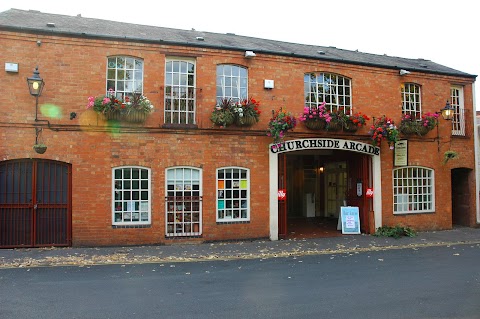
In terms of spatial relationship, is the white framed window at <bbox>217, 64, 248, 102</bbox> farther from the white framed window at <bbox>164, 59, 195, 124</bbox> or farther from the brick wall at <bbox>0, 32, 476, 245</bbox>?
the white framed window at <bbox>164, 59, 195, 124</bbox>

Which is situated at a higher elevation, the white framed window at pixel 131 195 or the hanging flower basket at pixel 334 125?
the hanging flower basket at pixel 334 125

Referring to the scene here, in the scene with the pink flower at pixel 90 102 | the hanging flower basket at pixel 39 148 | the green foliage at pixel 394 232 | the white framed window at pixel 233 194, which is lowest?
the green foliage at pixel 394 232

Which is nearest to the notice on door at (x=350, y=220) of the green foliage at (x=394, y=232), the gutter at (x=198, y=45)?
the green foliage at (x=394, y=232)

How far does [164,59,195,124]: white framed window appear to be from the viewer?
1173 cm

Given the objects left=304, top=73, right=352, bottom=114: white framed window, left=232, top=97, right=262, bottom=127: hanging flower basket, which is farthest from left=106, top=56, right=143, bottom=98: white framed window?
left=304, top=73, right=352, bottom=114: white framed window

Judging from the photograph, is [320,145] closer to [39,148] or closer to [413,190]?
[413,190]

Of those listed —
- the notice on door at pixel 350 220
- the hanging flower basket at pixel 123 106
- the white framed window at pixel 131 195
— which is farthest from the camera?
the notice on door at pixel 350 220

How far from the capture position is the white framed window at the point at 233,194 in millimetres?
11977

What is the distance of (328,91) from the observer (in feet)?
44.2

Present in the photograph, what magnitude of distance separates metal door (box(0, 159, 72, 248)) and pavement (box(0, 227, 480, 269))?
35cm

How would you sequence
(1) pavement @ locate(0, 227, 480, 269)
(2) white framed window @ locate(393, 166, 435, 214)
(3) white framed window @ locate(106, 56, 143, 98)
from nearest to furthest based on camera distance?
(1) pavement @ locate(0, 227, 480, 269), (3) white framed window @ locate(106, 56, 143, 98), (2) white framed window @ locate(393, 166, 435, 214)

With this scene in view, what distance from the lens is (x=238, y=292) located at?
22.1 feet

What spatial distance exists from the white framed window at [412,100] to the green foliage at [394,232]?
4235 millimetres

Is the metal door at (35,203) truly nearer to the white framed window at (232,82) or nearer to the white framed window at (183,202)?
the white framed window at (183,202)
